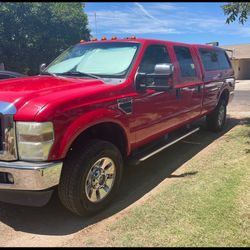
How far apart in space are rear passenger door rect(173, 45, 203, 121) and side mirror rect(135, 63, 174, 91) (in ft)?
3.17

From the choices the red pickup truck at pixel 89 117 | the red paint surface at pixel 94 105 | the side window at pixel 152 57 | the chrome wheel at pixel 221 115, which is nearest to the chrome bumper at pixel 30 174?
the red pickup truck at pixel 89 117

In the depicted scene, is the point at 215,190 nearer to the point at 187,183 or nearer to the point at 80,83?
the point at 187,183

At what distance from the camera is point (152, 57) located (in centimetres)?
508

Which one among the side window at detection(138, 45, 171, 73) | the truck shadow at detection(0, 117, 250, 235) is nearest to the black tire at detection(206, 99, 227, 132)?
the truck shadow at detection(0, 117, 250, 235)

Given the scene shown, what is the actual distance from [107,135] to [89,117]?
682 mm

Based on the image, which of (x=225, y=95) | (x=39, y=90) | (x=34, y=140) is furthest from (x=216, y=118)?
(x=34, y=140)

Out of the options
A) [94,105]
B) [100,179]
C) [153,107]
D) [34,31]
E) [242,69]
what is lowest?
[242,69]

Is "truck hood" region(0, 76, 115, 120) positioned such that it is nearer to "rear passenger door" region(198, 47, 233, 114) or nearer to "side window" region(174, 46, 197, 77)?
"side window" region(174, 46, 197, 77)

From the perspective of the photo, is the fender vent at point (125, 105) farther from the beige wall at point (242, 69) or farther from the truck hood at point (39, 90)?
the beige wall at point (242, 69)

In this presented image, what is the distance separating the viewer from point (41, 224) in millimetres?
3854

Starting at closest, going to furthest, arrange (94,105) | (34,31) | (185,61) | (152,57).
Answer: (94,105)
(152,57)
(185,61)
(34,31)

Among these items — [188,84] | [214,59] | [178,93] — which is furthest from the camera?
[214,59]

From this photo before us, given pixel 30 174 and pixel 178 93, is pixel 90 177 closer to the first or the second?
pixel 30 174

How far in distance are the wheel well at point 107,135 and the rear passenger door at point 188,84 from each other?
1.54 meters
